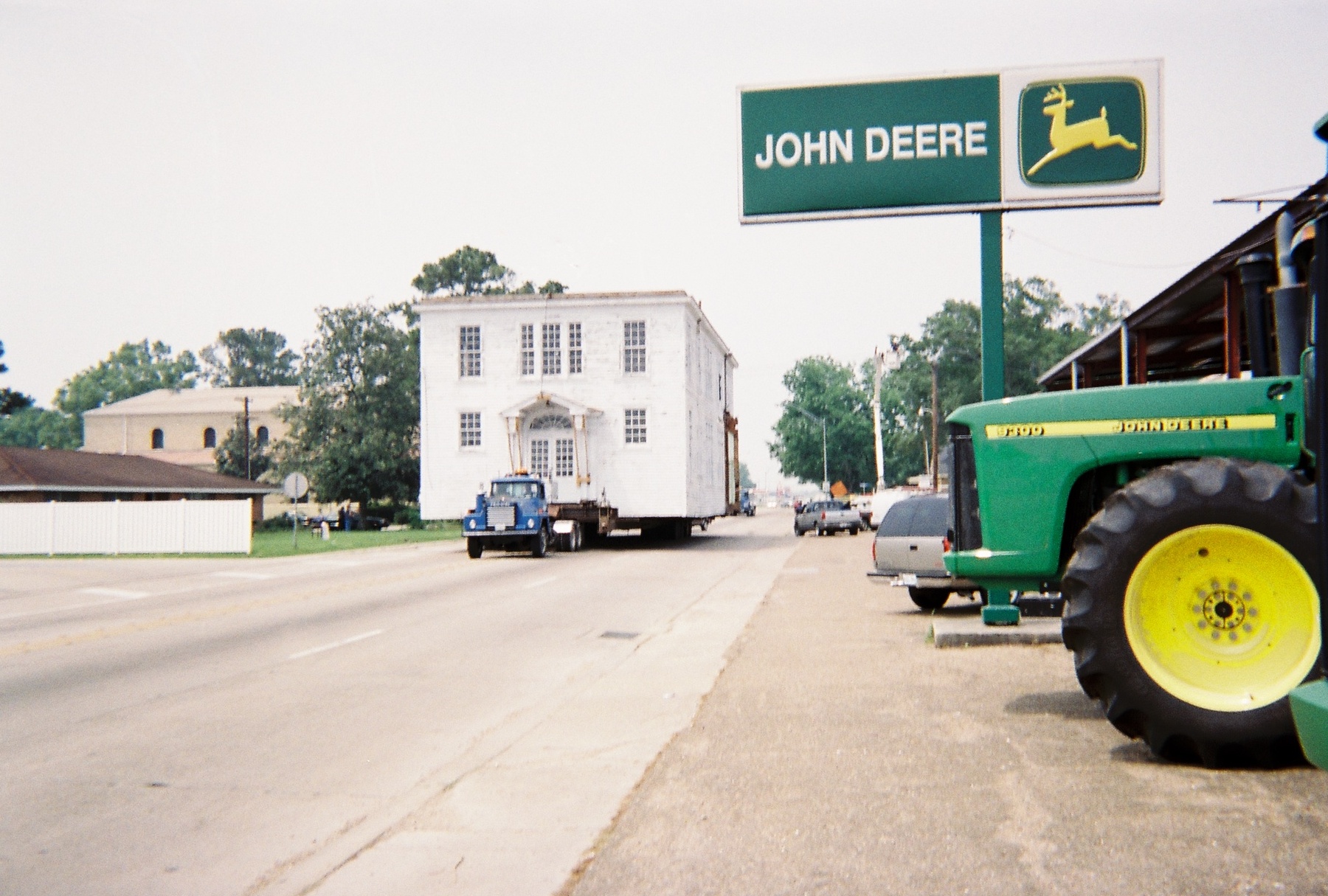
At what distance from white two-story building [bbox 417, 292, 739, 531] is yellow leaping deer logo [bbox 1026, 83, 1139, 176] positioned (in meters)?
26.4

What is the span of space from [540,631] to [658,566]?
13.5 m

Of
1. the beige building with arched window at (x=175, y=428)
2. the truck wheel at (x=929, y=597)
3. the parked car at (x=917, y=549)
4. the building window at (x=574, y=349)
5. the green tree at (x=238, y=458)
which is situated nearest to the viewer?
the parked car at (x=917, y=549)

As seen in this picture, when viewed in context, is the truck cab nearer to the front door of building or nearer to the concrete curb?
the front door of building

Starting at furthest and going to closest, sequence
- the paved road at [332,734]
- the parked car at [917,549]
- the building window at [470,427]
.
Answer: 1. the building window at [470,427]
2. the parked car at [917,549]
3. the paved road at [332,734]

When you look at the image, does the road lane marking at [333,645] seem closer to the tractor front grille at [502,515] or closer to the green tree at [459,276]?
the tractor front grille at [502,515]

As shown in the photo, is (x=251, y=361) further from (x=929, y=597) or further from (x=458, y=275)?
(x=929, y=597)

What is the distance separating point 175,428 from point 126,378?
2321 inches

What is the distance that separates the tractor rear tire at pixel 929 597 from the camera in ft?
52.0

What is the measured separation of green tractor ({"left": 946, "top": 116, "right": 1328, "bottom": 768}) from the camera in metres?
5.99

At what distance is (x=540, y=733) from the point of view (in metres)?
8.16

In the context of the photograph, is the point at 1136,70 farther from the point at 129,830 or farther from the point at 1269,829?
the point at 129,830

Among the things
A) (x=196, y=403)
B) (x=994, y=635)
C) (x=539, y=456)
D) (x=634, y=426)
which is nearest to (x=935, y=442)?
(x=634, y=426)

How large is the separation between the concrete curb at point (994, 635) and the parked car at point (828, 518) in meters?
36.2

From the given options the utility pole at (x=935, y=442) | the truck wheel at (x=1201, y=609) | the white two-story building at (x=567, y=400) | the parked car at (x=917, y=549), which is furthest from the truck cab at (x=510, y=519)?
the truck wheel at (x=1201, y=609)
